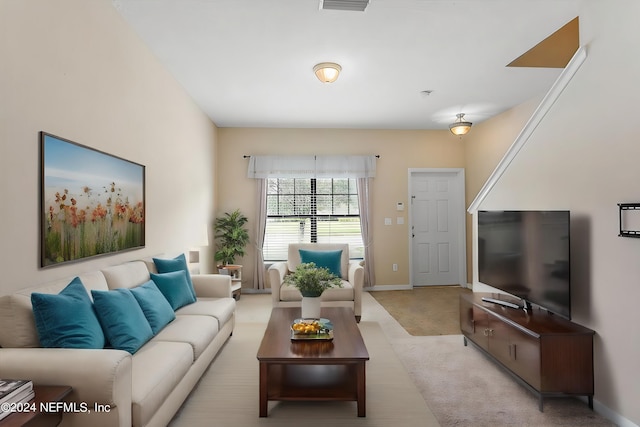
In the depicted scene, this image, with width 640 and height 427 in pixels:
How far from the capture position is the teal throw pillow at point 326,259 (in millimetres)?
4410

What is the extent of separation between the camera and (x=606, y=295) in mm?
2211

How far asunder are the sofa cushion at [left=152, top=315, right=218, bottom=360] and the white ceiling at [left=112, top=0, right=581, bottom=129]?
233 centimetres

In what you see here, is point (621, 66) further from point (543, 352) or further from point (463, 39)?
point (543, 352)

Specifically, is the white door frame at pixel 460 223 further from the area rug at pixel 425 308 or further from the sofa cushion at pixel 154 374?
the sofa cushion at pixel 154 374

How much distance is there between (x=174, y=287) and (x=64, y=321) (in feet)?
4.16

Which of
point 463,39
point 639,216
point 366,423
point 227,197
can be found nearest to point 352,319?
point 366,423

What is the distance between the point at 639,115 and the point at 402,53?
1896 mm

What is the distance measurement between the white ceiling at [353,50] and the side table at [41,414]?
8.15 feet

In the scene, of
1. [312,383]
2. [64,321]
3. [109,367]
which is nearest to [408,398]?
[312,383]

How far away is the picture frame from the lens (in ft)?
6.47

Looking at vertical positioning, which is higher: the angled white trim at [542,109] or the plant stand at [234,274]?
the angled white trim at [542,109]

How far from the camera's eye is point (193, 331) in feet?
8.19

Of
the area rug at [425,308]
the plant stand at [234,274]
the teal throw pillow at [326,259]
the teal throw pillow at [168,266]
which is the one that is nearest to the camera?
the teal throw pillow at [168,266]

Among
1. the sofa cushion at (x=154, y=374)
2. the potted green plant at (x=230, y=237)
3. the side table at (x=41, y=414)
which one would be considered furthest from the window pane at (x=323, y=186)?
the side table at (x=41, y=414)
